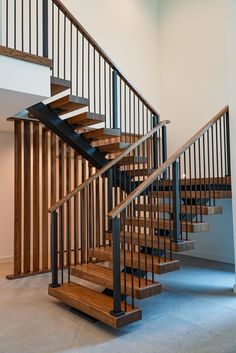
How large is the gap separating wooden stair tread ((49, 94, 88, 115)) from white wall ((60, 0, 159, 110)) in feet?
8.74

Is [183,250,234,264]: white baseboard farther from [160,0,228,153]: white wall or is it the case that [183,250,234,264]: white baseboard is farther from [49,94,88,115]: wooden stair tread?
[49,94,88,115]: wooden stair tread

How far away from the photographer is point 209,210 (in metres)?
4.14

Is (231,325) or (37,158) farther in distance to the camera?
(37,158)

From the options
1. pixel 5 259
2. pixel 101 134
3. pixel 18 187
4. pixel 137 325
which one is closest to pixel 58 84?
pixel 101 134

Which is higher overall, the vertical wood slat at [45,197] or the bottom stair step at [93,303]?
the vertical wood slat at [45,197]

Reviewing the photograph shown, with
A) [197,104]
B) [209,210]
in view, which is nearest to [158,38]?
[197,104]

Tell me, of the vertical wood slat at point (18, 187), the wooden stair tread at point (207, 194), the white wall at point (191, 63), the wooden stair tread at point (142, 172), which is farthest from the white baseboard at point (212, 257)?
the vertical wood slat at point (18, 187)

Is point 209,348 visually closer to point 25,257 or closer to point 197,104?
point 25,257

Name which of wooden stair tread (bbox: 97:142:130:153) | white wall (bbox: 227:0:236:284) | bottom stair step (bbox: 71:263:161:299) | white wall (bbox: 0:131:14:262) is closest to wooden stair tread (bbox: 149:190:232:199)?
white wall (bbox: 227:0:236:284)

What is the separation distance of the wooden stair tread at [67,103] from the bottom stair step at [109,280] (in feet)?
6.75

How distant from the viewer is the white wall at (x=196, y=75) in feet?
20.2

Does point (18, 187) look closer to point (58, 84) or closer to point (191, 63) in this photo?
point (58, 84)

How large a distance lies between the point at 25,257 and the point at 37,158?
161 cm

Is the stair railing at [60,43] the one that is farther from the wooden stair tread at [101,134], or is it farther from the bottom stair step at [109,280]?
the bottom stair step at [109,280]
